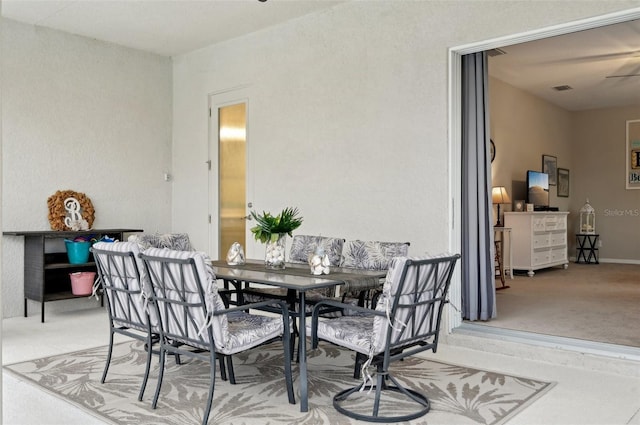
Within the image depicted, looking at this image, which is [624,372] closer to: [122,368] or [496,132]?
[122,368]

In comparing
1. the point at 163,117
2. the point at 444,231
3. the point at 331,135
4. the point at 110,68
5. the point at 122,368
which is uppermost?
the point at 110,68

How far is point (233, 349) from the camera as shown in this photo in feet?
9.30

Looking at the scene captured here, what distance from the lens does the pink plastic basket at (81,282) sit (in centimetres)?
557

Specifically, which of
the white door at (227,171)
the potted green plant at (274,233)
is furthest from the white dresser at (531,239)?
the potted green plant at (274,233)

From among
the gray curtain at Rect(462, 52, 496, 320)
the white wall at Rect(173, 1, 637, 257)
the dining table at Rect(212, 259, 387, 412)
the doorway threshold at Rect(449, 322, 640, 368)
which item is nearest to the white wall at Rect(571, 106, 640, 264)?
the gray curtain at Rect(462, 52, 496, 320)

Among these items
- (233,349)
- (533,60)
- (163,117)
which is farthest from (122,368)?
(533,60)

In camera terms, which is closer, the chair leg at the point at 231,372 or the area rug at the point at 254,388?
the area rug at the point at 254,388

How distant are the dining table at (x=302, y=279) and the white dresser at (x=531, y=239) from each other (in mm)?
5245

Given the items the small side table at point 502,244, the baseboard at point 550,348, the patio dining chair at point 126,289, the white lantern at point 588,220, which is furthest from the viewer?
the white lantern at point 588,220

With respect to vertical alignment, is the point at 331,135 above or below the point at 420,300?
above

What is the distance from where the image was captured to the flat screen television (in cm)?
891

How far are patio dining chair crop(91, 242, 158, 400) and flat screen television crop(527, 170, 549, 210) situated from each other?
7136 mm

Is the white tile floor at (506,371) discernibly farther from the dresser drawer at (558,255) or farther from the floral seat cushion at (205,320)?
the dresser drawer at (558,255)

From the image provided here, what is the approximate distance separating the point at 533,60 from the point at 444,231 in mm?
3679
